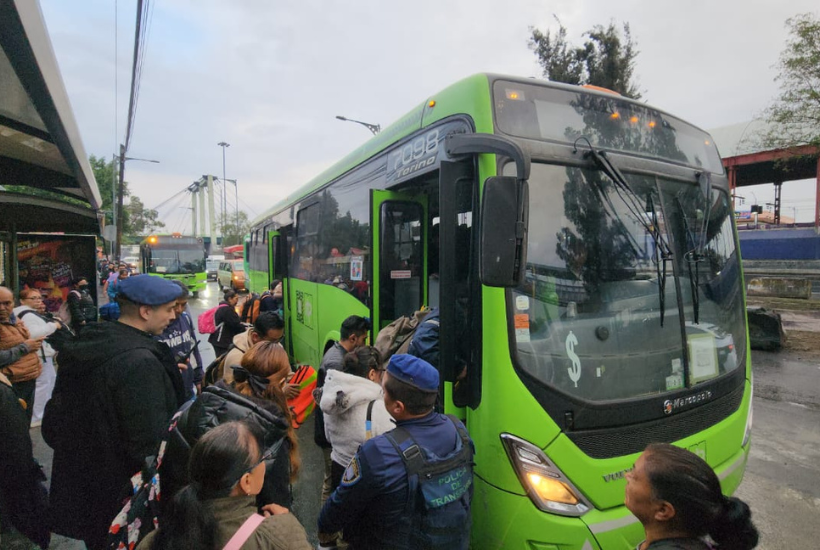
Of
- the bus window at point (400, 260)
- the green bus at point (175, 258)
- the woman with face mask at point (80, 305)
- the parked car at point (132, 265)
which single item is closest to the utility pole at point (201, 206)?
the parked car at point (132, 265)

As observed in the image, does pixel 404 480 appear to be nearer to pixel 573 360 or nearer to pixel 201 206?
pixel 573 360

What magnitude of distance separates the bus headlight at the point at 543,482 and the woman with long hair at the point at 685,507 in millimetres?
881

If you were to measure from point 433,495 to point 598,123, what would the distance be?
100 inches

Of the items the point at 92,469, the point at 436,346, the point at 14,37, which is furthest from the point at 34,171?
the point at 436,346

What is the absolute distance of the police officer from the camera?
1.90 meters

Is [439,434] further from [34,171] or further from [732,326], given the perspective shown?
[34,171]

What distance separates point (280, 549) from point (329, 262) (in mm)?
4462

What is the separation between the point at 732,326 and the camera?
3.26m

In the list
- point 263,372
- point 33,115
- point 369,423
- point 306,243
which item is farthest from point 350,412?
point 306,243

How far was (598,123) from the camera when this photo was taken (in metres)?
3.06

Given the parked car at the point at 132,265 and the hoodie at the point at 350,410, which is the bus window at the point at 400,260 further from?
the parked car at the point at 132,265

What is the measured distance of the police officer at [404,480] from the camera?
6.22 ft

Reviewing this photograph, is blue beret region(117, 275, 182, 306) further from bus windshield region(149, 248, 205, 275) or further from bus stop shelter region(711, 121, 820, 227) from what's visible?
bus stop shelter region(711, 121, 820, 227)

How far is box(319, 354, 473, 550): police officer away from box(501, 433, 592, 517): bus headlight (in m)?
0.45
